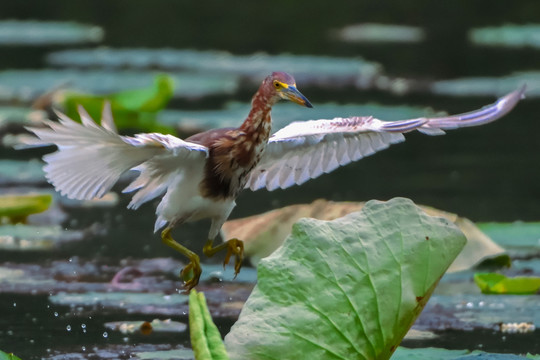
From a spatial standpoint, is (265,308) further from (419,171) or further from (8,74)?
(8,74)

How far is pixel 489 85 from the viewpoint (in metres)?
12.9

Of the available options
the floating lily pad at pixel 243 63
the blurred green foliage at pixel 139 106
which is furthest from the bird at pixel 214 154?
the floating lily pad at pixel 243 63

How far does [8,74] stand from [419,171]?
5537mm

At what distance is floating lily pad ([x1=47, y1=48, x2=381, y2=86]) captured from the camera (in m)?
13.4

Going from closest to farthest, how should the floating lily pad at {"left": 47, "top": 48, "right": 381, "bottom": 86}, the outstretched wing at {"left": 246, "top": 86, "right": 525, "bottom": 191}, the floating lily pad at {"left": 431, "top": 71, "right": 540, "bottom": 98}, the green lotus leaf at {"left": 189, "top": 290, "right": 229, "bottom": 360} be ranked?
the green lotus leaf at {"left": 189, "top": 290, "right": 229, "bottom": 360} → the outstretched wing at {"left": 246, "top": 86, "right": 525, "bottom": 191} → the floating lily pad at {"left": 431, "top": 71, "right": 540, "bottom": 98} → the floating lily pad at {"left": 47, "top": 48, "right": 381, "bottom": 86}

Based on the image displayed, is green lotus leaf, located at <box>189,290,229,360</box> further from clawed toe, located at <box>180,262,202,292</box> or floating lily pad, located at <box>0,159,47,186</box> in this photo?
floating lily pad, located at <box>0,159,47,186</box>

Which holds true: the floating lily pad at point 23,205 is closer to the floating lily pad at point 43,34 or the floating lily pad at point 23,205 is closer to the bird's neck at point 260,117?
the bird's neck at point 260,117

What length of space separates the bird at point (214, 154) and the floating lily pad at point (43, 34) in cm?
1072

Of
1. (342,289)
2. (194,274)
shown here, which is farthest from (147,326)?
(342,289)

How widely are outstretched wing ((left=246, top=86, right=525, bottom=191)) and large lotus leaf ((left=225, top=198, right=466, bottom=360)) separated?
1.09m

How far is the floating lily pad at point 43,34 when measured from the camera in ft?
53.6

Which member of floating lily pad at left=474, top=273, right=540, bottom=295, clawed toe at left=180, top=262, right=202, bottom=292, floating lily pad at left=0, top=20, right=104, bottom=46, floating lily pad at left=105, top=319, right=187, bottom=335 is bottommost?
floating lily pad at left=0, top=20, right=104, bottom=46

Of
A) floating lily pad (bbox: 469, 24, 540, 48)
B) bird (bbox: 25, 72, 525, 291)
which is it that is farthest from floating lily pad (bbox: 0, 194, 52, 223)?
floating lily pad (bbox: 469, 24, 540, 48)

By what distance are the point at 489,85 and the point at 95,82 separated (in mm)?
3867
